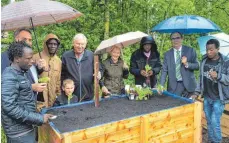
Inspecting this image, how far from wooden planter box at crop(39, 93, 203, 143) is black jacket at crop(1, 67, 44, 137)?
1.30 feet

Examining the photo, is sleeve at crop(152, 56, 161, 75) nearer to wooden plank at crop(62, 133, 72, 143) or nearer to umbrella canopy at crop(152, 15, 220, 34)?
umbrella canopy at crop(152, 15, 220, 34)

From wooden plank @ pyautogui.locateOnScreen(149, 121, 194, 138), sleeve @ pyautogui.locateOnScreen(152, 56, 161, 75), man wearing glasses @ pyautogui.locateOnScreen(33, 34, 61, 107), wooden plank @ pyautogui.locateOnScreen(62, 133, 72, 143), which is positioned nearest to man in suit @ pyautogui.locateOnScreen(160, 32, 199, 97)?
sleeve @ pyautogui.locateOnScreen(152, 56, 161, 75)

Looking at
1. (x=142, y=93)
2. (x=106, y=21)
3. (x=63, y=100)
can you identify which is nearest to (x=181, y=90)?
(x=142, y=93)

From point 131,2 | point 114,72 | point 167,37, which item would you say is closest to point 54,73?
point 114,72

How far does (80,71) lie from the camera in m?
4.83

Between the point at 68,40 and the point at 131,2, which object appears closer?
the point at 68,40

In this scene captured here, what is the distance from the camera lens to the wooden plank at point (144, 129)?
3840mm

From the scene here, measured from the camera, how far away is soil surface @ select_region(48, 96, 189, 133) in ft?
11.9

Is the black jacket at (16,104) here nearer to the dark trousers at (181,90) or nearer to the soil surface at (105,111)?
the soil surface at (105,111)

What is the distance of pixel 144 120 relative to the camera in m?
3.84

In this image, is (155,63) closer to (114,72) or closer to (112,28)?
(114,72)

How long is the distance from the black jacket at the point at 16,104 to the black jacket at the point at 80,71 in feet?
5.23

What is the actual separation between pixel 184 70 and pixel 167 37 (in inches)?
275

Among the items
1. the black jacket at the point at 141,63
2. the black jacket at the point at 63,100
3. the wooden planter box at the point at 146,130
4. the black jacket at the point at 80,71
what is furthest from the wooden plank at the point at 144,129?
the black jacket at the point at 141,63
